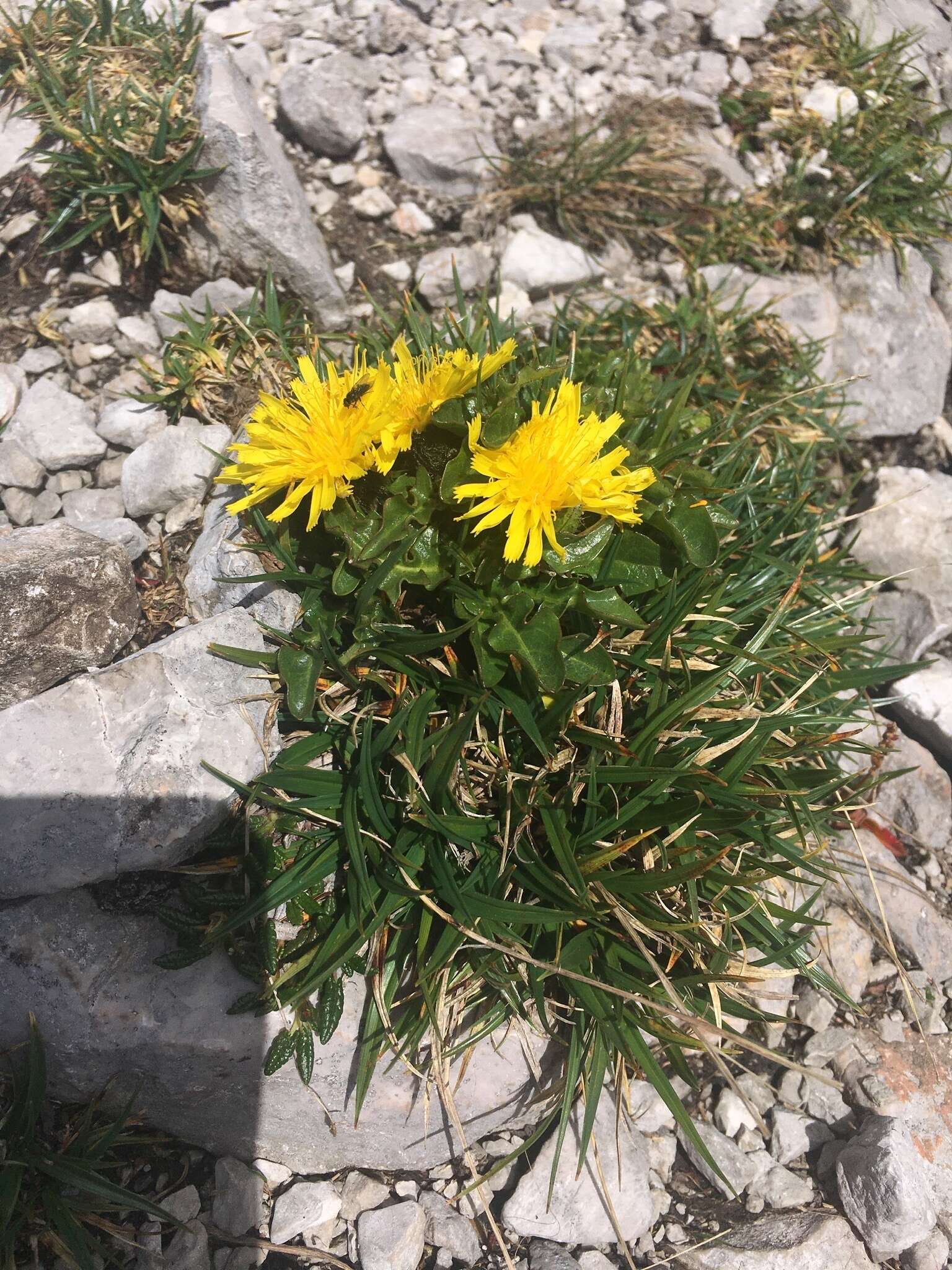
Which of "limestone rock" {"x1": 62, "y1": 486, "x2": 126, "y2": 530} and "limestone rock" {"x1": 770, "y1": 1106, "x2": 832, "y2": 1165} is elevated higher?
"limestone rock" {"x1": 62, "y1": 486, "x2": 126, "y2": 530}

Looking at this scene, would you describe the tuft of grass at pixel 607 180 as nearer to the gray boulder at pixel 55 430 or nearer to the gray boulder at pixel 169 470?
the gray boulder at pixel 169 470

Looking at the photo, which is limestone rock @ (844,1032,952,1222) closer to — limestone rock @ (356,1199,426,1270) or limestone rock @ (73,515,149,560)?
limestone rock @ (356,1199,426,1270)

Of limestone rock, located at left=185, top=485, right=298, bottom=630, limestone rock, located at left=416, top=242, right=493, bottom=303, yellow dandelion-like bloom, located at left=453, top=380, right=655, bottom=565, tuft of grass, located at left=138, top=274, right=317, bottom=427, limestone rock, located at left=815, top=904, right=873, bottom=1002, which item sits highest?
yellow dandelion-like bloom, located at left=453, top=380, right=655, bottom=565

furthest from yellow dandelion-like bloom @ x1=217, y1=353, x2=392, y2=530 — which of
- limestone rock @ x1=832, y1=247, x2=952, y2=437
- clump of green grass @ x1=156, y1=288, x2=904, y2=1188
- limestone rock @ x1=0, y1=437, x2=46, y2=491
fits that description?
limestone rock @ x1=832, y1=247, x2=952, y2=437

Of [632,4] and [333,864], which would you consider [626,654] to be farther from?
[632,4]

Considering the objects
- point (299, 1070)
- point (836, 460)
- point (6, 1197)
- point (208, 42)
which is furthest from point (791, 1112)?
point (208, 42)

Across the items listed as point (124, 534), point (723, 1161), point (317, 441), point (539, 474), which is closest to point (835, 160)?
point (539, 474)
